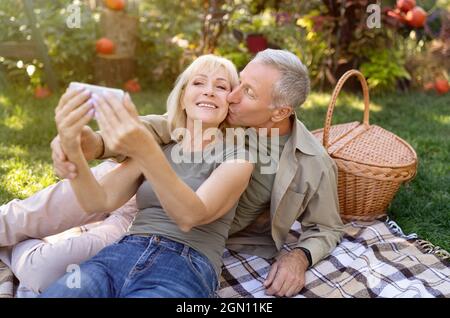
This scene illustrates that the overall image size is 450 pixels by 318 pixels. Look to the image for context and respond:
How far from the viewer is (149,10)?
21.0 feet

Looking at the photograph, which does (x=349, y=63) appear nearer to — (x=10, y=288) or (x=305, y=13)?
(x=305, y=13)

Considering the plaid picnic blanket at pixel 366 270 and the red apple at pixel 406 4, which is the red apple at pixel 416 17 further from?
the plaid picnic blanket at pixel 366 270

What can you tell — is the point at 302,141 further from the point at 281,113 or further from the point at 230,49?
the point at 230,49

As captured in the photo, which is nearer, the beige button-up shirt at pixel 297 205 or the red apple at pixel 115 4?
the beige button-up shirt at pixel 297 205

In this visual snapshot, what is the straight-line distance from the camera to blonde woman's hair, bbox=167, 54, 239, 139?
7.38 feet

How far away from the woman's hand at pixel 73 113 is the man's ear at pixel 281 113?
2.99ft

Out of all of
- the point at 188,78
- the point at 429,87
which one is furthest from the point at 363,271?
the point at 429,87

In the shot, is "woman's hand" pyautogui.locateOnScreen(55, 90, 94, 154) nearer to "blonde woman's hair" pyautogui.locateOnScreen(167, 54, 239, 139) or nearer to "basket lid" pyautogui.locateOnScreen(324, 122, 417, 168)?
"blonde woman's hair" pyautogui.locateOnScreen(167, 54, 239, 139)

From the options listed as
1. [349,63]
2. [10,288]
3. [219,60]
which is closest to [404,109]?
[349,63]

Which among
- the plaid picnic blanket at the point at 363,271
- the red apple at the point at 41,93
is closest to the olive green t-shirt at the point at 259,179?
the plaid picnic blanket at the point at 363,271

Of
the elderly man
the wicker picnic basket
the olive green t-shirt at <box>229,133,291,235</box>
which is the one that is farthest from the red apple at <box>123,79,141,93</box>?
the olive green t-shirt at <box>229,133,291,235</box>

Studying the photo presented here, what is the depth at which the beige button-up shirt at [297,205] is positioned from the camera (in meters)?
2.42

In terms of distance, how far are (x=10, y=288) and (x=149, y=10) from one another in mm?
4670

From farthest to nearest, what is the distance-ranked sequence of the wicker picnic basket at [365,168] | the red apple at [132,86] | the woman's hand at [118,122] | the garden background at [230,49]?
the red apple at [132,86] → the garden background at [230,49] → the wicker picnic basket at [365,168] → the woman's hand at [118,122]
